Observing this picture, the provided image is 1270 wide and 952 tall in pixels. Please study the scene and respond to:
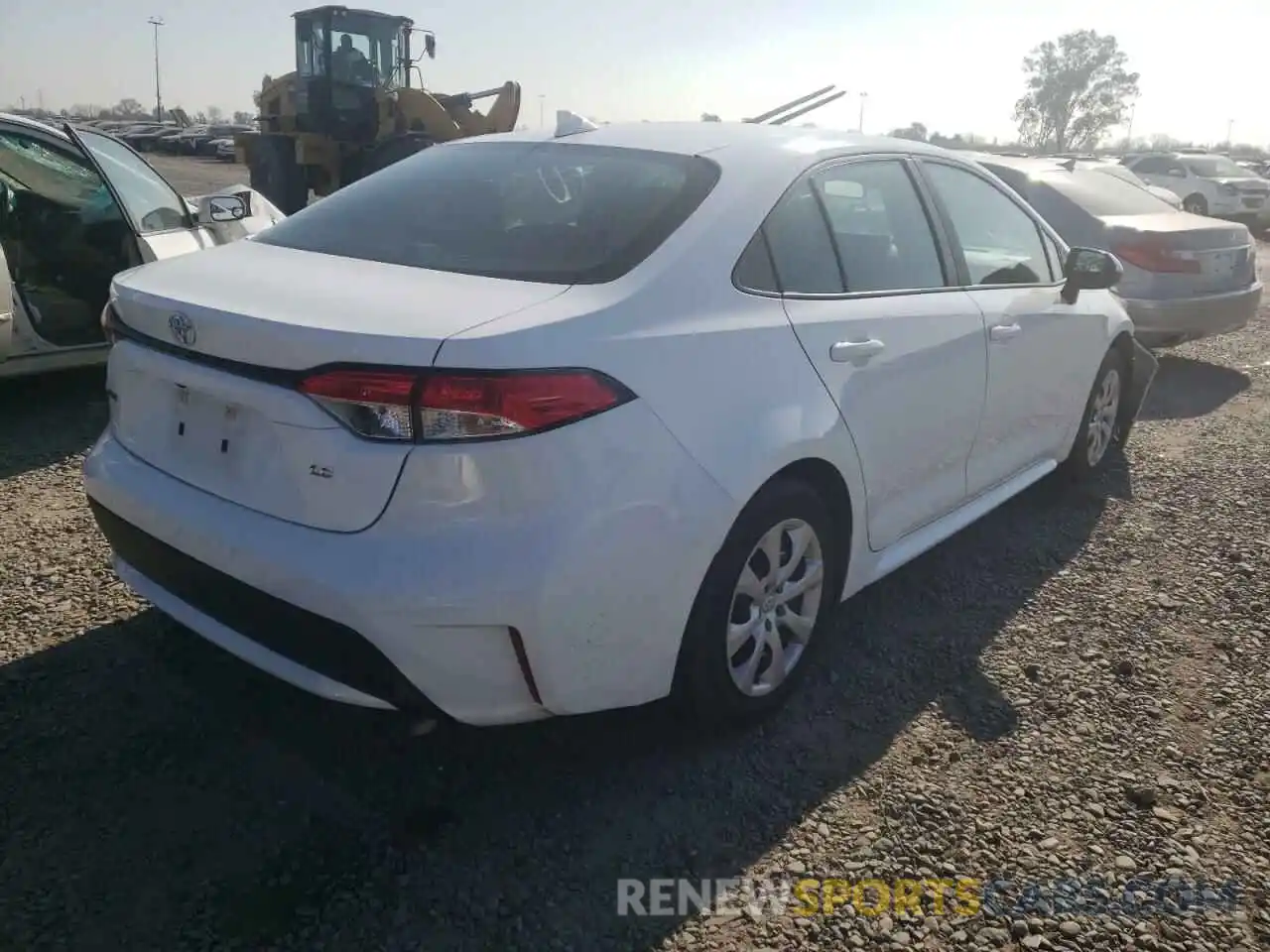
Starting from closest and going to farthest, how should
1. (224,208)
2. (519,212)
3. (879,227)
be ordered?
(519,212), (879,227), (224,208)

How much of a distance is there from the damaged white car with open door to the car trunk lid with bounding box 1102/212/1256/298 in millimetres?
5553

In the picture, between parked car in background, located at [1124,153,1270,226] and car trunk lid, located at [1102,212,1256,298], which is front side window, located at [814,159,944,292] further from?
parked car in background, located at [1124,153,1270,226]

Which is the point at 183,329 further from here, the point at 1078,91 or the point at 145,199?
the point at 1078,91

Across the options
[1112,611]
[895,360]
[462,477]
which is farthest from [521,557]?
[1112,611]

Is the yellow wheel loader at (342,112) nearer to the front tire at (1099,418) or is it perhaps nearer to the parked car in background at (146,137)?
the front tire at (1099,418)

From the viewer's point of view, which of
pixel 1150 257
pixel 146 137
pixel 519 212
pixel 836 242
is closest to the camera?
pixel 519 212

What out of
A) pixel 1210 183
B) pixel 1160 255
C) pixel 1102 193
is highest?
pixel 1210 183

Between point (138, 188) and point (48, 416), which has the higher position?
point (138, 188)

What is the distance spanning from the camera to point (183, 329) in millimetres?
2410

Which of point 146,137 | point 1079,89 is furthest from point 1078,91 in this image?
point 146,137

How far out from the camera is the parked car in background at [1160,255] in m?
7.14

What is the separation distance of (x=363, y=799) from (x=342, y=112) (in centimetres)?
1500

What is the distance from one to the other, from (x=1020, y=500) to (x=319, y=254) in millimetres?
3443

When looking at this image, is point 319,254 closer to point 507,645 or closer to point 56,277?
point 507,645
